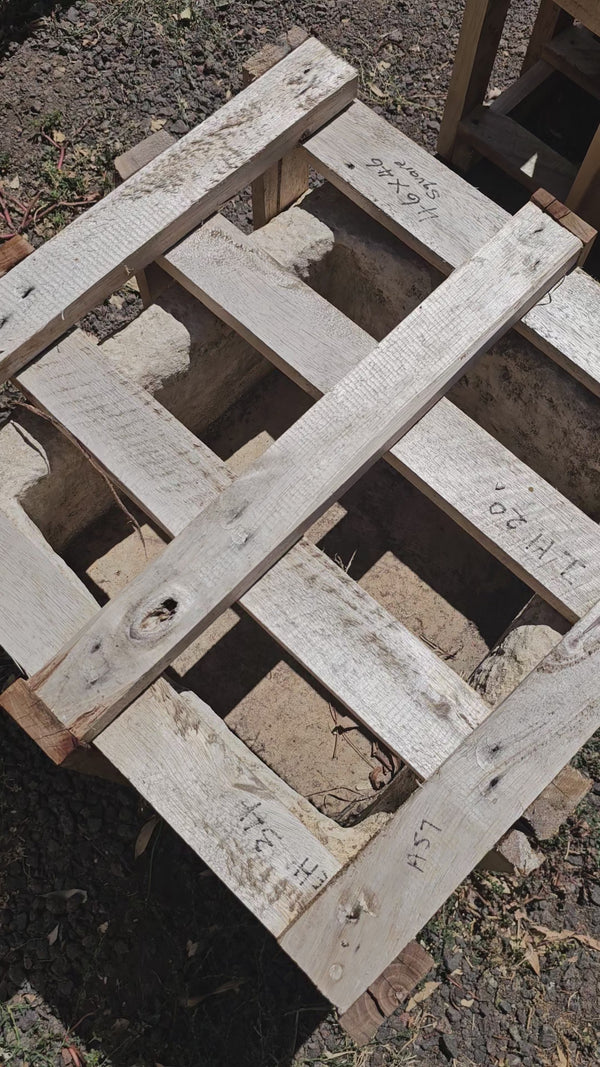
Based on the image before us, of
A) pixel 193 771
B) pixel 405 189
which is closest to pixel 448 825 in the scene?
pixel 193 771

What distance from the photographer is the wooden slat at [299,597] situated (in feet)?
5.87

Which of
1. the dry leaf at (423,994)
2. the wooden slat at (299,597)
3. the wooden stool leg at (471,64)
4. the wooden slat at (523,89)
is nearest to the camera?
the wooden slat at (299,597)

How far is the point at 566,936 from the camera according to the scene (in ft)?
8.80

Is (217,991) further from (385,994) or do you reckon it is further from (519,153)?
(519,153)

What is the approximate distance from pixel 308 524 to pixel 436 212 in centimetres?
89

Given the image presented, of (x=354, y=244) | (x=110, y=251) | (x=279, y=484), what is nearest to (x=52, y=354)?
(x=110, y=251)

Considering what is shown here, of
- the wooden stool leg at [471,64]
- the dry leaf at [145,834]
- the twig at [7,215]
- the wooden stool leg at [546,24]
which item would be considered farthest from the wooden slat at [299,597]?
the wooden stool leg at [546,24]

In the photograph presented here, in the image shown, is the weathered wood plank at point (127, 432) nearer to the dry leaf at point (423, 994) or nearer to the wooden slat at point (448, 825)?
the wooden slat at point (448, 825)

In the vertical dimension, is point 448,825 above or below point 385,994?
above

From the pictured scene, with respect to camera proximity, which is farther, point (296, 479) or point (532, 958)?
point (532, 958)

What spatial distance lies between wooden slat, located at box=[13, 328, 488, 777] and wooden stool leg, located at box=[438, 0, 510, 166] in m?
1.39

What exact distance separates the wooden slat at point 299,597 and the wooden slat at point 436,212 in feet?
1.17

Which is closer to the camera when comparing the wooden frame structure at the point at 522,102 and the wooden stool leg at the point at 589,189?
the wooden stool leg at the point at 589,189

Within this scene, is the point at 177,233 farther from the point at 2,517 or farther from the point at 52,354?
the point at 2,517
